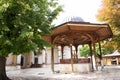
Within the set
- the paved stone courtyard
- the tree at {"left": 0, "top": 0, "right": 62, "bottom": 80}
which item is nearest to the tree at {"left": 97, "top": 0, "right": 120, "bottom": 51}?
the paved stone courtyard

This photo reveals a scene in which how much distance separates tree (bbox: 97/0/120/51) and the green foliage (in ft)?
25.5

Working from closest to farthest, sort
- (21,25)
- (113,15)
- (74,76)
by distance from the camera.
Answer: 1. (21,25)
2. (74,76)
3. (113,15)

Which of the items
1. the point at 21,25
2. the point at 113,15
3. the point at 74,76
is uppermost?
the point at 113,15

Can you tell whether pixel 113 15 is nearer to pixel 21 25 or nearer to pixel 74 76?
pixel 74 76

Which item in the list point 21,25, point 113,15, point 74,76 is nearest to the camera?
point 21,25

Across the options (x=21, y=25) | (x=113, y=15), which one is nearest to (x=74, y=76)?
(x=21, y=25)

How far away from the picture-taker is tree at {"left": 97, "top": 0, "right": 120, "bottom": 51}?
14634 millimetres

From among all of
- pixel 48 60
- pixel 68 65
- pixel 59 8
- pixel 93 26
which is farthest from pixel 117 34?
pixel 48 60

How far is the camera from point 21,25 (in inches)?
312

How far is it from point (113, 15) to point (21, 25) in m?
9.97

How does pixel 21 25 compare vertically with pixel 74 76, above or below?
above

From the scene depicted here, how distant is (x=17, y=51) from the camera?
25.9 ft

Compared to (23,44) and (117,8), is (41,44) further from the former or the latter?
(117,8)

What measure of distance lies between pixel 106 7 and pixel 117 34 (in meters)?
2.91
